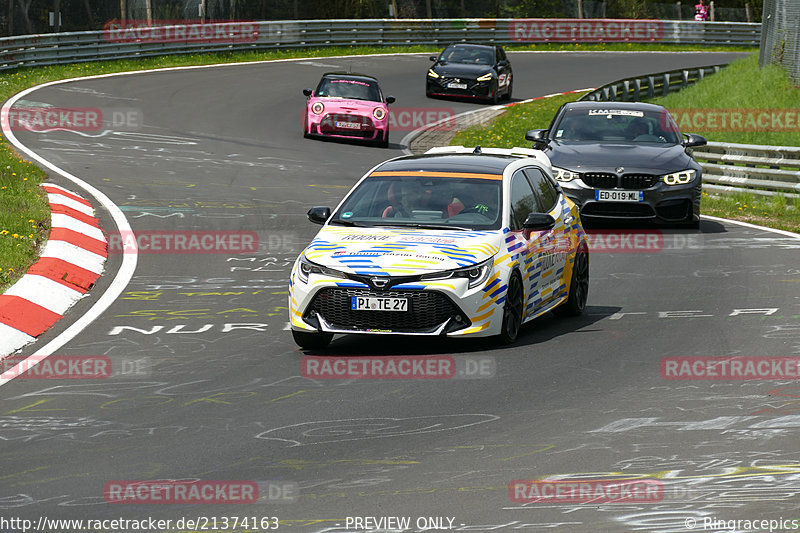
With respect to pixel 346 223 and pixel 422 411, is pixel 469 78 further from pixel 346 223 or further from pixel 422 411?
pixel 422 411

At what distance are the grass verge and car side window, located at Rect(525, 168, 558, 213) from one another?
28.6 ft

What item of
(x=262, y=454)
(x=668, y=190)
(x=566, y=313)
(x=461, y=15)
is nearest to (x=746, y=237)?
(x=668, y=190)

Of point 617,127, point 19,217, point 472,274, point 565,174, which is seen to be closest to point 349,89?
point 617,127

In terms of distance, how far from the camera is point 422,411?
815 centimetres

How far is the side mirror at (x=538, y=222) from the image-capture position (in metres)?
10.6

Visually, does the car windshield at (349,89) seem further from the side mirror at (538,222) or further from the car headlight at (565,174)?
the side mirror at (538,222)

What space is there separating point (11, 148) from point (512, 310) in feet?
45.8

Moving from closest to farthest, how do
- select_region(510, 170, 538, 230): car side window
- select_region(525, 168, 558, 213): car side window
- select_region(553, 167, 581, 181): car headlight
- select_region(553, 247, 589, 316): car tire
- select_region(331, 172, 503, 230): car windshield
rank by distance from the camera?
1. select_region(331, 172, 503, 230): car windshield
2. select_region(510, 170, 538, 230): car side window
3. select_region(525, 168, 558, 213): car side window
4. select_region(553, 247, 589, 316): car tire
5. select_region(553, 167, 581, 181): car headlight

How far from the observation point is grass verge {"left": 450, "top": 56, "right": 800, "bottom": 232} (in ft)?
71.8

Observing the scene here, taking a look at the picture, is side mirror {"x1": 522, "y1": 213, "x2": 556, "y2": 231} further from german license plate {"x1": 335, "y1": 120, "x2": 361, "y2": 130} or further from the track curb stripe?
german license plate {"x1": 335, "y1": 120, "x2": 361, "y2": 130}

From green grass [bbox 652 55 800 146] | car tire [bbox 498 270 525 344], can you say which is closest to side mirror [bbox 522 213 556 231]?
car tire [bbox 498 270 525 344]

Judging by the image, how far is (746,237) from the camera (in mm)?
18156

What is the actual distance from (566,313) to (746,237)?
22.8 feet

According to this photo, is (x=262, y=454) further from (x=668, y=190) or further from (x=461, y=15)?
(x=461, y=15)
